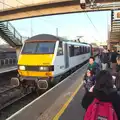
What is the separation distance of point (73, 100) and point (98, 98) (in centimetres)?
642

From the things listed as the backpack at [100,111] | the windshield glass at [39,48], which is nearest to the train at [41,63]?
the windshield glass at [39,48]

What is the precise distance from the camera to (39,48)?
45.8ft

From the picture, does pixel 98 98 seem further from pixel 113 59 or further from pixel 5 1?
pixel 5 1

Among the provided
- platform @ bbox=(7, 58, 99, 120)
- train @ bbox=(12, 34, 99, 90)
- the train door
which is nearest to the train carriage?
train @ bbox=(12, 34, 99, 90)

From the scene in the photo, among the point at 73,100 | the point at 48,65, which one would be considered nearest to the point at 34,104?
the point at 73,100

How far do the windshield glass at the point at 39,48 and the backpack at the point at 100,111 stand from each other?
33.7 feet

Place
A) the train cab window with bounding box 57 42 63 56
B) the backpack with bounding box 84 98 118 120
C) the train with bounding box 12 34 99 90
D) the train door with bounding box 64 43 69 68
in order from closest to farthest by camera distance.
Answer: the backpack with bounding box 84 98 118 120
the train with bounding box 12 34 99 90
the train cab window with bounding box 57 42 63 56
the train door with bounding box 64 43 69 68

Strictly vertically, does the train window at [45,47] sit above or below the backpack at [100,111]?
above

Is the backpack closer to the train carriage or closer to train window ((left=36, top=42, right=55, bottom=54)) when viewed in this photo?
the train carriage

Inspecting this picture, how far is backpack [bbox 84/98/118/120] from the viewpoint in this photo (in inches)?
127

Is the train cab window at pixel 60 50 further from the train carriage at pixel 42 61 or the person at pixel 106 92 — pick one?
the person at pixel 106 92

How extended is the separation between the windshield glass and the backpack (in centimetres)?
1028

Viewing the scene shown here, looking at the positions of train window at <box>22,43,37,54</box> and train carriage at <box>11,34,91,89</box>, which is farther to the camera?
train window at <box>22,43,37,54</box>

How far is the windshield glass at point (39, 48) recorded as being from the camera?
13730 millimetres
